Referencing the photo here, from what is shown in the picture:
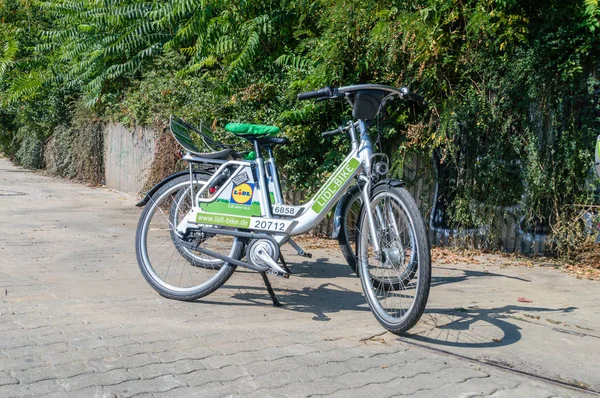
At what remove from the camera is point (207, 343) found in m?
4.44

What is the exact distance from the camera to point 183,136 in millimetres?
5891

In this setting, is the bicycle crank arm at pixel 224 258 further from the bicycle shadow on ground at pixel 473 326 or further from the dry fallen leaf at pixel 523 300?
the dry fallen leaf at pixel 523 300

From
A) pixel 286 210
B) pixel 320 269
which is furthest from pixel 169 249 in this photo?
pixel 320 269

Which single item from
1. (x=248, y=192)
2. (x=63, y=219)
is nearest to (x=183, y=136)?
(x=248, y=192)

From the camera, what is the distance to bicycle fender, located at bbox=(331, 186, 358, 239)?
5.11m

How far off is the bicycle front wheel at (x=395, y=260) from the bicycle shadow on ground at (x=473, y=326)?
238mm

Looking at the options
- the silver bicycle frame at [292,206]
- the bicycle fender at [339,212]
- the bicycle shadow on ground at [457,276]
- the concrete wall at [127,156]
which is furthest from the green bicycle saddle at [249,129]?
the concrete wall at [127,156]

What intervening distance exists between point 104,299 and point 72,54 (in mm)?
12469

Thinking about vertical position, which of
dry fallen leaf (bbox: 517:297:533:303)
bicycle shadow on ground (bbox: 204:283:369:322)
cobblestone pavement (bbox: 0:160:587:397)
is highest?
dry fallen leaf (bbox: 517:297:533:303)

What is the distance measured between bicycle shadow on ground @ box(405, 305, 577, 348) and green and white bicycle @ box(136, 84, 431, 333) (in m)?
0.28

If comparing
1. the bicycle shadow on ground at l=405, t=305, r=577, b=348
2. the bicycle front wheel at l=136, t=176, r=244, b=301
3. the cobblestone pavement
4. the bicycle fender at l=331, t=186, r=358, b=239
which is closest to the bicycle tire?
the bicycle fender at l=331, t=186, r=358, b=239

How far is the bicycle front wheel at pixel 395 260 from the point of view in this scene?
442 centimetres

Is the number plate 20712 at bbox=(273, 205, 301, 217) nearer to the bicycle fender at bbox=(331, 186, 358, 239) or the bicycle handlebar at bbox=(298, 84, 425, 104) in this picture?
the bicycle fender at bbox=(331, 186, 358, 239)

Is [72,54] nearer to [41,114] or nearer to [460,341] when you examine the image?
[41,114]
